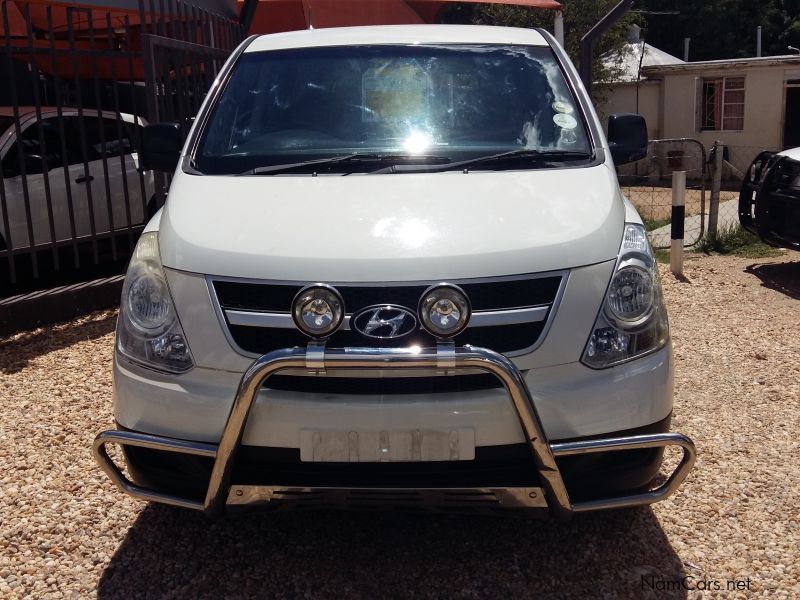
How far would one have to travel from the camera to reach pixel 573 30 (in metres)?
21.1

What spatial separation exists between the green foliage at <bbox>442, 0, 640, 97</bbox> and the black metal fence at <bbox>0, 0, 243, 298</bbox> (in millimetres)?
12651

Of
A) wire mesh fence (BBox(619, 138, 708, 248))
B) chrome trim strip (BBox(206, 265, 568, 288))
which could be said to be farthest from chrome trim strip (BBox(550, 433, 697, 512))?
wire mesh fence (BBox(619, 138, 708, 248))

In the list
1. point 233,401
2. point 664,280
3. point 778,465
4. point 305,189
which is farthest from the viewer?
point 664,280

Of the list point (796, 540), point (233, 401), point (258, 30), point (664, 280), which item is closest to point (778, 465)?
point (796, 540)

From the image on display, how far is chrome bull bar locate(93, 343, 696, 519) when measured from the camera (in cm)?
248

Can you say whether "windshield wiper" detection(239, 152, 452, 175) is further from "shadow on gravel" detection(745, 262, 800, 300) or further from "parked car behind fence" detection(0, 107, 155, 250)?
"shadow on gravel" detection(745, 262, 800, 300)

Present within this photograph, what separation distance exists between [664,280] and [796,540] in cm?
506

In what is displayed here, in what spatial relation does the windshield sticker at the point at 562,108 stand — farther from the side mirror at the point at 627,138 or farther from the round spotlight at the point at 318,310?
the round spotlight at the point at 318,310

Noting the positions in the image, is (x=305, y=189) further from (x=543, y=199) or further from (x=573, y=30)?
(x=573, y=30)

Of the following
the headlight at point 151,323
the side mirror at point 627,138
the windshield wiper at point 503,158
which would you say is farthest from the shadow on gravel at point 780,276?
the headlight at point 151,323

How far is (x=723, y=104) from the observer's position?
70.2 feet

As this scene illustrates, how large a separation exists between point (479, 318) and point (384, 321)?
0.29 m

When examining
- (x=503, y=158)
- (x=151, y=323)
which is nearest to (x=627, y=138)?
(x=503, y=158)

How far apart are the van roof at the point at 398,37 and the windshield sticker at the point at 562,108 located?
483 mm
